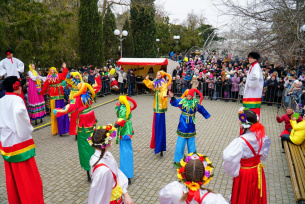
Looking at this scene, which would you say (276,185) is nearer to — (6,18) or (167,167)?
(167,167)

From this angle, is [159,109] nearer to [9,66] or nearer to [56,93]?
[56,93]

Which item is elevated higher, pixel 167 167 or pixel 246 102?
pixel 246 102

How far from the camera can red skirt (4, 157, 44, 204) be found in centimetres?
395

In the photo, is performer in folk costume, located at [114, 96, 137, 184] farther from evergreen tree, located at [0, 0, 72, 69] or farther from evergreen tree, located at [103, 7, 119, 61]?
evergreen tree, located at [103, 7, 119, 61]

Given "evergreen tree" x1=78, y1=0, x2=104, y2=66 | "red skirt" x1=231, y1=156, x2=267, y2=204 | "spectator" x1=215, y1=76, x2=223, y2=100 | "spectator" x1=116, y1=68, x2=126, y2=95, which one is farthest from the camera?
"evergreen tree" x1=78, y1=0, x2=104, y2=66

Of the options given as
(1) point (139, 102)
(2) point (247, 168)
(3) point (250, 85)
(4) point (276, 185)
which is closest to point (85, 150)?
(2) point (247, 168)

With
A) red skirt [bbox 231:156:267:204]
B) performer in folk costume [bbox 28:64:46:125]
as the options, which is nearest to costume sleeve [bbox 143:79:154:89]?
red skirt [bbox 231:156:267:204]

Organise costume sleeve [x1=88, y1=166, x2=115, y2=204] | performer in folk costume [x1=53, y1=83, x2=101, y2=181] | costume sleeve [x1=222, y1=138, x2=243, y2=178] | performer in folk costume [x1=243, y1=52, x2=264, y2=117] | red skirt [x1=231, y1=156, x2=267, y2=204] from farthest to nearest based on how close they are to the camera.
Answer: performer in folk costume [x1=53, y1=83, x2=101, y2=181] < performer in folk costume [x1=243, y1=52, x2=264, y2=117] < red skirt [x1=231, y1=156, x2=267, y2=204] < costume sleeve [x1=222, y1=138, x2=243, y2=178] < costume sleeve [x1=88, y1=166, x2=115, y2=204]

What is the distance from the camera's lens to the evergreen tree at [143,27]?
19819 millimetres

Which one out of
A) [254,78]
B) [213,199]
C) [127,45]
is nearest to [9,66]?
[254,78]

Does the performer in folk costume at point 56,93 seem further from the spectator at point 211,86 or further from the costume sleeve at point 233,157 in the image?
the spectator at point 211,86

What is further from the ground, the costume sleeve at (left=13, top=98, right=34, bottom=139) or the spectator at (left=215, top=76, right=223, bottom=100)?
the costume sleeve at (left=13, top=98, right=34, bottom=139)

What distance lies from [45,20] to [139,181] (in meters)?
8.30

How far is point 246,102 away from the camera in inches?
222
